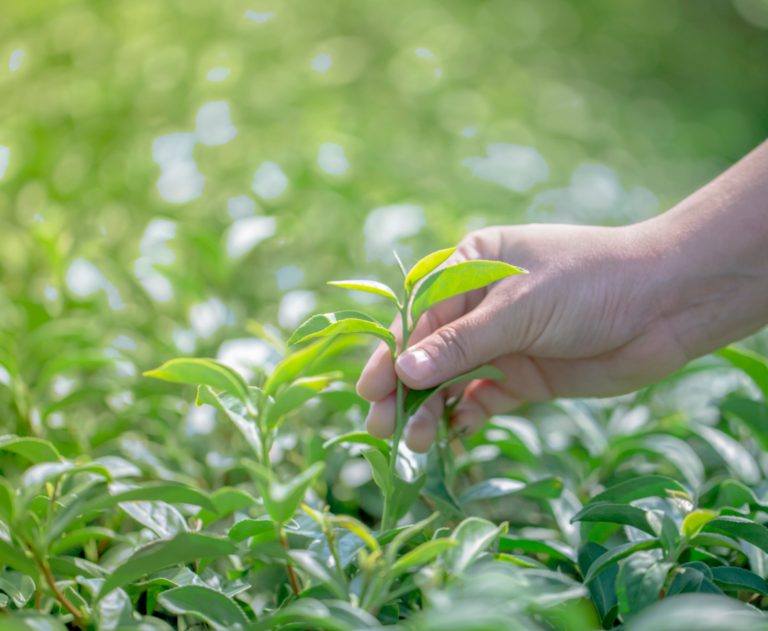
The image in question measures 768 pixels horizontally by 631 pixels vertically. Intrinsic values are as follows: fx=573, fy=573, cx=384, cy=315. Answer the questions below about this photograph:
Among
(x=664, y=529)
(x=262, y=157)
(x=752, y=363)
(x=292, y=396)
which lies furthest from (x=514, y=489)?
(x=262, y=157)

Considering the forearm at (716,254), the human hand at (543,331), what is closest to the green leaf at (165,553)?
the human hand at (543,331)

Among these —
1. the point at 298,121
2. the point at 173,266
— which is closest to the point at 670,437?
the point at 173,266

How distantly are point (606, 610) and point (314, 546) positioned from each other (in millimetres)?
283

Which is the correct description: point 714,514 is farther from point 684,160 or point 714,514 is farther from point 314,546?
point 684,160

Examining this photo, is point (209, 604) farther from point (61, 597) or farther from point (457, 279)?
point (457, 279)

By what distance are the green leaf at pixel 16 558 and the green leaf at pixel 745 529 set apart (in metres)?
0.61

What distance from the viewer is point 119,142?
1.73m

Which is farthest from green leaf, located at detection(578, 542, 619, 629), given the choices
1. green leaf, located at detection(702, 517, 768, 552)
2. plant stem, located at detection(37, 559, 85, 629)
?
plant stem, located at detection(37, 559, 85, 629)

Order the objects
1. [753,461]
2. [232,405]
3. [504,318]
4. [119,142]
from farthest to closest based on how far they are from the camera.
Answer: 1. [119,142]
2. [753,461]
3. [504,318]
4. [232,405]

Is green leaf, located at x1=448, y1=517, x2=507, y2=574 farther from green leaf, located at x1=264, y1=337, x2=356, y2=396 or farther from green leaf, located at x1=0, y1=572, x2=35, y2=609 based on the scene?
green leaf, located at x1=0, y1=572, x2=35, y2=609

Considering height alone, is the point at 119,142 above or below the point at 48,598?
above

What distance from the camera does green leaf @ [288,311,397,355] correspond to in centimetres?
52

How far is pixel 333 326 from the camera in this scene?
0.54 metres

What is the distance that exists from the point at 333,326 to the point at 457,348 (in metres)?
0.17
